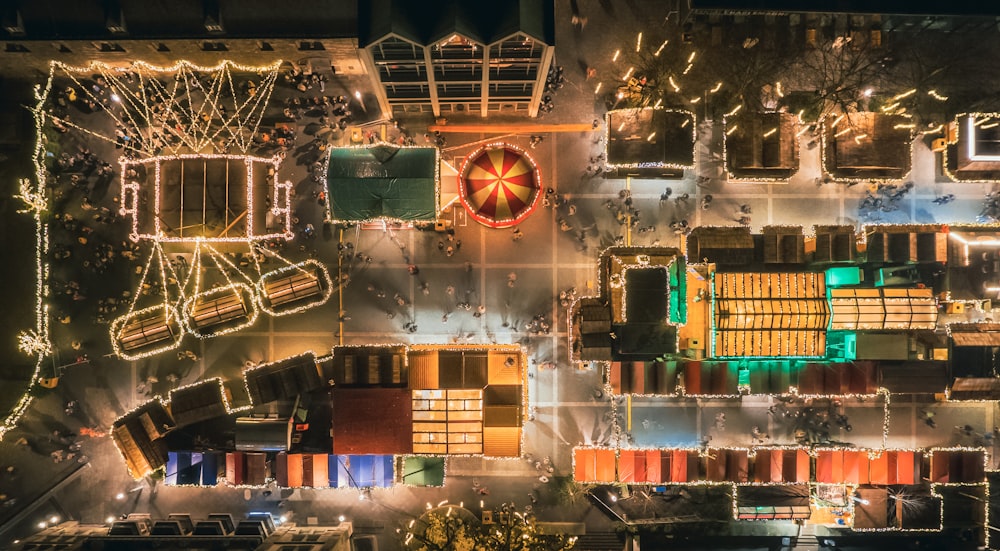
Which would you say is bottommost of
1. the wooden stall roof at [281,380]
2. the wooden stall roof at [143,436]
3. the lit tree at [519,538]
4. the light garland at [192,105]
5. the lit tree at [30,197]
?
the lit tree at [519,538]

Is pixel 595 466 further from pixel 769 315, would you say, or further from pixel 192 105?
pixel 192 105

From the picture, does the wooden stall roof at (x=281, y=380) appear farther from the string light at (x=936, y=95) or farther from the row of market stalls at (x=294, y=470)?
the string light at (x=936, y=95)

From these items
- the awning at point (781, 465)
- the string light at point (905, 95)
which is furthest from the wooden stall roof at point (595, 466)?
the string light at point (905, 95)

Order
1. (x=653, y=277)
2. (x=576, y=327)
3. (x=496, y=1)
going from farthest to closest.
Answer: (x=576, y=327) → (x=653, y=277) → (x=496, y=1)

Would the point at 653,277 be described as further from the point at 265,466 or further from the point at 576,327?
the point at 265,466

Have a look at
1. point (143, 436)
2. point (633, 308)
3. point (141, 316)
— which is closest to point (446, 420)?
point (633, 308)

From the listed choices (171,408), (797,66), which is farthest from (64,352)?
(797,66)

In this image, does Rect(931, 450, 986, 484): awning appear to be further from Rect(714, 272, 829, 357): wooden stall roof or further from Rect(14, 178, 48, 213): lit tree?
Rect(14, 178, 48, 213): lit tree
